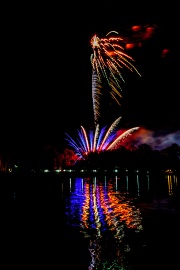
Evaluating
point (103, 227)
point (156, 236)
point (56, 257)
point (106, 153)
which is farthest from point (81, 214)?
point (106, 153)

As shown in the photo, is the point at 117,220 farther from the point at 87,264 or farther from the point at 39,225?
the point at 87,264

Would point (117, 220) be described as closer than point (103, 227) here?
No

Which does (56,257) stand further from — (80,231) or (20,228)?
(20,228)

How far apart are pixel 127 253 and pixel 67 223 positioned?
12.6 ft

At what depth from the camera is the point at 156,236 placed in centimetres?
818

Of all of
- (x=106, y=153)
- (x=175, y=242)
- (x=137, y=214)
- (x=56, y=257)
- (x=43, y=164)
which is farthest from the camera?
(x=106, y=153)

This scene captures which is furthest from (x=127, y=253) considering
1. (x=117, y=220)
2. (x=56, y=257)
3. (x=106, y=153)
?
(x=106, y=153)

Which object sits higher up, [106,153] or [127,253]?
[106,153]

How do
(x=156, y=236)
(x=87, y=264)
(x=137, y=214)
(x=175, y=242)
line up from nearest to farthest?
(x=87, y=264) → (x=175, y=242) → (x=156, y=236) → (x=137, y=214)

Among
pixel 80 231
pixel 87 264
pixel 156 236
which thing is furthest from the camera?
pixel 80 231

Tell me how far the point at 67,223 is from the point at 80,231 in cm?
139

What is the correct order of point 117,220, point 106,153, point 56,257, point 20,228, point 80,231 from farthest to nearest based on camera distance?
1. point 106,153
2. point 117,220
3. point 20,228
4. point 80,231
5. point 56,257

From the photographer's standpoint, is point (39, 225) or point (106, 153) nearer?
point (39, 225)

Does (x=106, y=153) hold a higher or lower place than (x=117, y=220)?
higher
